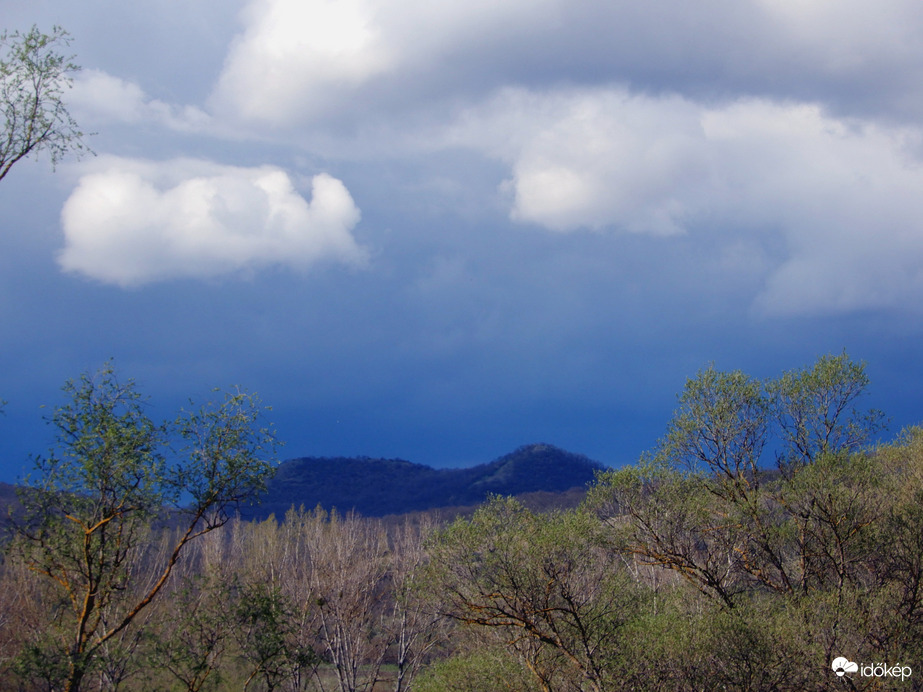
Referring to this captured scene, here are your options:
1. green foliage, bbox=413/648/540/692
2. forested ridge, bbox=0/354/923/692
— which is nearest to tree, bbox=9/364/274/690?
forested ridge, bbox=0/354/923/692

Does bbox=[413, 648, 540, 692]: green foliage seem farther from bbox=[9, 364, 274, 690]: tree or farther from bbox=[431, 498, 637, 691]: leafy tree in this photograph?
bbox=[9, 364, 274, 690]: tree

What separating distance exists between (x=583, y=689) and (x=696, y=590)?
17.7 ft

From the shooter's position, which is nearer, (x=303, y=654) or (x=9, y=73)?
(x=9, y=73)

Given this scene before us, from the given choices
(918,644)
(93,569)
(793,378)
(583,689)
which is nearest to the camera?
(93,569)

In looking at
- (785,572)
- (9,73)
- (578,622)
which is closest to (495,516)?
(578,622)

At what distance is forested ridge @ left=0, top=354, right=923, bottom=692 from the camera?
615 inches

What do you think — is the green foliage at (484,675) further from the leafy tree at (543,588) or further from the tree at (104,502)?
the tree at (104,502)

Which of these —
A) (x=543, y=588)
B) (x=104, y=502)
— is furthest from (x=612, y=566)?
(x=104, y=502)

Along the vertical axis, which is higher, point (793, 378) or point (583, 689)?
point (793, 378)

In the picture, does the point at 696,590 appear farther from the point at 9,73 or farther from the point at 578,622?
the point at 9,73

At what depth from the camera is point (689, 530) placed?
2178 cm

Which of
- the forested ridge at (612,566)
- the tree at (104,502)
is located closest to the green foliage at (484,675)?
the forested ridge at (612,566)

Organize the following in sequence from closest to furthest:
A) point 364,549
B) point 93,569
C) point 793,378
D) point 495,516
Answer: point 93,569 < point 495,516 < point 793,378 < point 364,549

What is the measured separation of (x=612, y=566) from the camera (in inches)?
863
